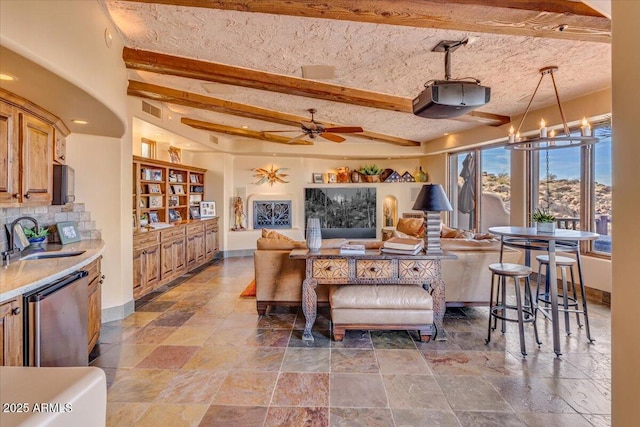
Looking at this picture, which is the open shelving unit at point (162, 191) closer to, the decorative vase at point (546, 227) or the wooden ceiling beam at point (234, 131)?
the wooden ceiling beam at point (234, 131)

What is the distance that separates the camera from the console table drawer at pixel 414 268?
305 centimetres

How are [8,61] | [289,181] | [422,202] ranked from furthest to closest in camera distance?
1. [289,181]
2. [422,202]
3. [8,61]

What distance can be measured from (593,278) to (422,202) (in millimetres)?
3070

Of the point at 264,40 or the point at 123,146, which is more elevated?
the point at 264,40

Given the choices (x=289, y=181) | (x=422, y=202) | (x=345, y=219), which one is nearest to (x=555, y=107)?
(x=422, y=202)

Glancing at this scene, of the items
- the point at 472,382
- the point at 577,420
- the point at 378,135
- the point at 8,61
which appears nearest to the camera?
the point at 8,61

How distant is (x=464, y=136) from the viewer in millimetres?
6289

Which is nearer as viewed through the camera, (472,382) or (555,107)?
(472,382)

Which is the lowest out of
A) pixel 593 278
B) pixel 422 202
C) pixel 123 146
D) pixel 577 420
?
pixel 577 420

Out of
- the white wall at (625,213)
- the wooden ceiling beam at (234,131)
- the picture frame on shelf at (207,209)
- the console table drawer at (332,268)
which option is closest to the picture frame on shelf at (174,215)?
the picture frame on shelf at (207,209)

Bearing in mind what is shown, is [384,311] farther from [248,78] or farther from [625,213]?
[248,78]

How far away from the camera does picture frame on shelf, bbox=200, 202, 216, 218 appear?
22.9 ft

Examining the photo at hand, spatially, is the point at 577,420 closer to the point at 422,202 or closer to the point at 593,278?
the point at 422,202

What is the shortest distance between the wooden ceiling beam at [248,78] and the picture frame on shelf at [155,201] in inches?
103
